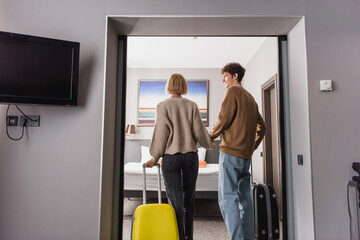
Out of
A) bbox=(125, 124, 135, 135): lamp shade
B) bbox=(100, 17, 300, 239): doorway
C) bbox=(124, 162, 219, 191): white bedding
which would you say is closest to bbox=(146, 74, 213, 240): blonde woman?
bbox=(100, 17, 300, 239): doorway

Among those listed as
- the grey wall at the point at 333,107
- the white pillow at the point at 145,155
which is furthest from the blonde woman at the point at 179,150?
the white pillow at the point at 145,155

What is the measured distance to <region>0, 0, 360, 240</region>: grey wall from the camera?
1757mm

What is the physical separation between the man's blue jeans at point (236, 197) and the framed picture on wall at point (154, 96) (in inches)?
114

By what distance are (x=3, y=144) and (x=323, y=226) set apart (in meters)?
2.59

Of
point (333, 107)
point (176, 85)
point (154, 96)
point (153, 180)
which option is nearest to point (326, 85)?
point (333, 107)

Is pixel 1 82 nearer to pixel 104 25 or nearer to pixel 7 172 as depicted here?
pixel 7 172

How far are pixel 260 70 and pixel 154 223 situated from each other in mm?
3068

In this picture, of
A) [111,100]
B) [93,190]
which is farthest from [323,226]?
[111,100]

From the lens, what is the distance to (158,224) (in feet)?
4.66

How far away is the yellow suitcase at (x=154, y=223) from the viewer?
4.50 ft

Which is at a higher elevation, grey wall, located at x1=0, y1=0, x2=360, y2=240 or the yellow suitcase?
grey wall, located at x1=0, y1=0, x2=360, y2=240

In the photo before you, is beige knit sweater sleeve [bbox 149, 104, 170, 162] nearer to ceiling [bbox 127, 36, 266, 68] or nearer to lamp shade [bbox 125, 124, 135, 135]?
ceiling [bbox 127, 36, 266, 68]

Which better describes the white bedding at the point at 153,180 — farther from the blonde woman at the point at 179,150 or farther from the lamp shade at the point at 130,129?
the lamp shade at the point at 130,129

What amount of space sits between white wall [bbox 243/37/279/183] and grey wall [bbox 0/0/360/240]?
1125mm
